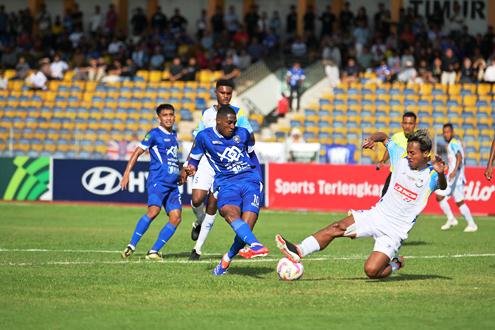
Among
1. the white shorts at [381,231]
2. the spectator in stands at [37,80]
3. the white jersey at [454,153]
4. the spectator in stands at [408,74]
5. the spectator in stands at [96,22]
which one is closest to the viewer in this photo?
the white shorts at [381,231]

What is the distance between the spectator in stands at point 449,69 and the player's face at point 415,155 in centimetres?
2193

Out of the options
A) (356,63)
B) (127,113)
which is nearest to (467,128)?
(356,63)

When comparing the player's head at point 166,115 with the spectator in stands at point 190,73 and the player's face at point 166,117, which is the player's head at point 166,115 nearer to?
the player's face at point 166,117

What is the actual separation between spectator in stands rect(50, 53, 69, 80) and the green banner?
962 centimetres

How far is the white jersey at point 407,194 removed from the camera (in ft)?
40.0

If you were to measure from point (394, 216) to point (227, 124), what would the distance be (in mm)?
2319

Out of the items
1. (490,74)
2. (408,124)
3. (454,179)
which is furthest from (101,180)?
(408,124)

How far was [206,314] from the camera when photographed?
9.88 meters

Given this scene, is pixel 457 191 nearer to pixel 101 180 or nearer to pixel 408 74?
pixel 101 180

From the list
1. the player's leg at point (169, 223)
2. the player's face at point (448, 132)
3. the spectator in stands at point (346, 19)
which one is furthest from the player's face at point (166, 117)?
the spectator in stands at point (346, 19)

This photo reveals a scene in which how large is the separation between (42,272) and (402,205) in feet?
15.1

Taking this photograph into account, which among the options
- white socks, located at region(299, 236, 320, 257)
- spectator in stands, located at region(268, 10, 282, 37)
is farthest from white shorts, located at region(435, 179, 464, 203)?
spectator in stands, located at region(268, 10, 282, 37)

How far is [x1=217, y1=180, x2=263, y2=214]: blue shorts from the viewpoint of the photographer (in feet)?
42.2

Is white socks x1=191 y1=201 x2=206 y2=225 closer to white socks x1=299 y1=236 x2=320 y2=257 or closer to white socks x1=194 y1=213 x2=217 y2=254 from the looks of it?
white socks x1=194 y1=213 x2=217 y2=254
